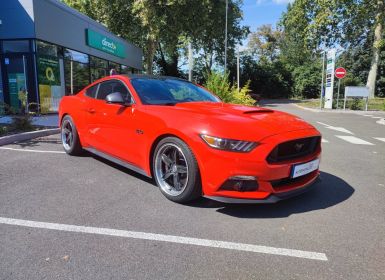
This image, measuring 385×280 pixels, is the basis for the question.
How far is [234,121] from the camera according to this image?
3623 millimetres

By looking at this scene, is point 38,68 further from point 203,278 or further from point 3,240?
point 203,278

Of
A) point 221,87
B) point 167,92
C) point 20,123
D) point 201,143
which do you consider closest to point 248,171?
point 201,143

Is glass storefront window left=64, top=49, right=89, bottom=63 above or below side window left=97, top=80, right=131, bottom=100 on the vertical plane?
above

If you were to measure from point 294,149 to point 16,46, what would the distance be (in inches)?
501

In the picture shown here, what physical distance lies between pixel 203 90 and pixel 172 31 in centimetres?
2405

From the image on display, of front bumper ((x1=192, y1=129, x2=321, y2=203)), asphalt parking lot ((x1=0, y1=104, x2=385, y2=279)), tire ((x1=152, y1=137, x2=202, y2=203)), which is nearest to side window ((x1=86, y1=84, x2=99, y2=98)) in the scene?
asphalt parking lot ((x1=0, y1=104, x2=385, y2=279))

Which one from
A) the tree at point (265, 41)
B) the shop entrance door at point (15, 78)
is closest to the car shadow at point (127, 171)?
the shop entrance door at point (15, 78)

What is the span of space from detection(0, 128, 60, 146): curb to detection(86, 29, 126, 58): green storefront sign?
388 inches

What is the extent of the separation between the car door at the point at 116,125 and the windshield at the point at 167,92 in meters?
0.20

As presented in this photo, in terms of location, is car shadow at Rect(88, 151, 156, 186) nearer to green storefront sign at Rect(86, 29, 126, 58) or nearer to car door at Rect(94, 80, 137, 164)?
car door at Rect(94, 80, 137, 164)

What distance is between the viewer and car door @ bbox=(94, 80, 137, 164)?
14.8 feet

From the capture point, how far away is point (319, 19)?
29.3 m

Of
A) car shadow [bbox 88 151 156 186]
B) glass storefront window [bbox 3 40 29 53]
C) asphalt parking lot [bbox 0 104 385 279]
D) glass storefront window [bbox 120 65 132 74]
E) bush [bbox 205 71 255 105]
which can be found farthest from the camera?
glass storefront window [bbox 120 65 132 74]

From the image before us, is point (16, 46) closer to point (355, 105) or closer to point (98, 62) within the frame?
point (98, 62)
